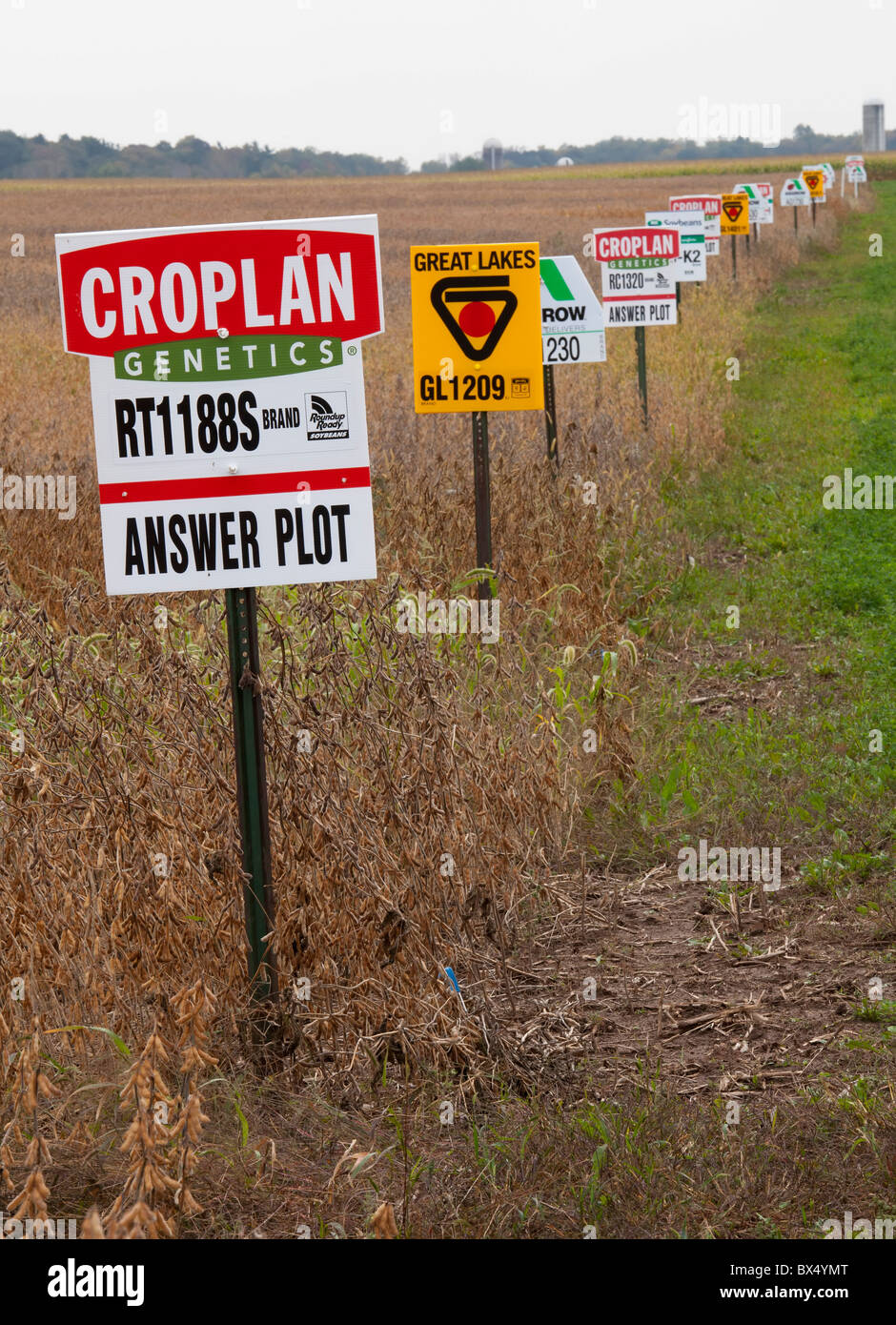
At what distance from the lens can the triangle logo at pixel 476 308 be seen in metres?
Answer: 6.29

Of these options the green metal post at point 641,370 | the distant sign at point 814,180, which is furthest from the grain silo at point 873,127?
the green metal post at point 641,370

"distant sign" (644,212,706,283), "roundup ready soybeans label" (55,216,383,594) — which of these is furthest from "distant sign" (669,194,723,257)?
"roundup ready soybeans label" (55,216,383,594)

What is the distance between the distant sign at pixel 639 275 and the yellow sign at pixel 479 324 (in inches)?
196

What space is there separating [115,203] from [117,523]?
225ft

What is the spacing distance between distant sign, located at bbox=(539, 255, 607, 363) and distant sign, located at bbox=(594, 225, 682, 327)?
2562 millimetres

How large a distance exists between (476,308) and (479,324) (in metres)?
0.07

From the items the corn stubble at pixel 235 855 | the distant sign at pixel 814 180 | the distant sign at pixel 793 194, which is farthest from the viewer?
the distant sign at pixel 814 180

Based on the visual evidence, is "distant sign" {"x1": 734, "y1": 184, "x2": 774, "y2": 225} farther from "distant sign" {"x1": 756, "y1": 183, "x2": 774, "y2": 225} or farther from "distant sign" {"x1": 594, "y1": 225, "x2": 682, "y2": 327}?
"distant sign" {"x1": 594, "y1": 225, "x2": 682, "y2": 327}

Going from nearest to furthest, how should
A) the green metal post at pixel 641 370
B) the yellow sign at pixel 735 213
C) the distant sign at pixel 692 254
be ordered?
the green metal post at pixel 641 370 < the distant sign at pixel 692 254 < the yellow sign at pixel 735 213

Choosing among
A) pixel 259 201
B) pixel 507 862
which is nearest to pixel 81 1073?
pixel 507 862

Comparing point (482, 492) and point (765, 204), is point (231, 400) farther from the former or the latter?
point (765, 204)

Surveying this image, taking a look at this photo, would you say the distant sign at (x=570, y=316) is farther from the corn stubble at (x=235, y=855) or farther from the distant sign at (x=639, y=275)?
the distant sign at (x=639, y=275)

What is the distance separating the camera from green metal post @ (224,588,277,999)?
11.5 feet

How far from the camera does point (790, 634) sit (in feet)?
25.1
